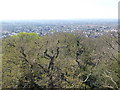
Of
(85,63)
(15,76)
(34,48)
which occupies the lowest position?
(85,63)

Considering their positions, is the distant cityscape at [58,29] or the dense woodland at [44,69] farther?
the distant cityscape at [58,29]

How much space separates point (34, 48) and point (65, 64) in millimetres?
3326

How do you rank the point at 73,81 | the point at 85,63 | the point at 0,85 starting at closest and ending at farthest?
the point at 73,81, the point at 0,85, the point at 85,63

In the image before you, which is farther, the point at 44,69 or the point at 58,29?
the point at 58,29

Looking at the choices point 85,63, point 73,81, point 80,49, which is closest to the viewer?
point 73,81

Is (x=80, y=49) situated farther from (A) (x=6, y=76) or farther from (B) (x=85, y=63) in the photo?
(A) (x=6, y=76)

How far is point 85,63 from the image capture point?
20578 mm

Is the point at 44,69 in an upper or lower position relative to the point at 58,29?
lower

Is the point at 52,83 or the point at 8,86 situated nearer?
the point at 8,86

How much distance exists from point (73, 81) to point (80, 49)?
40.7ft

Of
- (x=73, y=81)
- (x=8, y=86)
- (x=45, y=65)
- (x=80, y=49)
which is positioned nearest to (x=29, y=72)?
(x=45, y=65)

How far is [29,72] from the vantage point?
14.8 meters

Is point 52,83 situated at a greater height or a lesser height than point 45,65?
lesser

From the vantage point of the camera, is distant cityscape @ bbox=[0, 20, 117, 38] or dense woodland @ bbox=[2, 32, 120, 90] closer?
dense woodland @ bbox=[2, 32, 120, 90]
